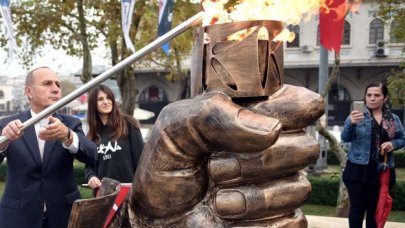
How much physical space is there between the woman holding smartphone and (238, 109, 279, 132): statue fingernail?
2.64 meters

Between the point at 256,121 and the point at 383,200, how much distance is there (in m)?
2.94

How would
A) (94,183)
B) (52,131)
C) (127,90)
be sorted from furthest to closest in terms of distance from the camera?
(127,90) → (94,183) → (52,131)

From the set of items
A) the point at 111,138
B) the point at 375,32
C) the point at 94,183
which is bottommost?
the point at 375,32

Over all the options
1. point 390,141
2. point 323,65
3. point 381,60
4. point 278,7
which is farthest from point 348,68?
point 278,7

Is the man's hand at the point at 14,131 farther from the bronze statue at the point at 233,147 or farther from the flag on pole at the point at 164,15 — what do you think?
the flag on pole at the point at 164,15

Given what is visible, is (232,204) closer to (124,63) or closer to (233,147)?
(233,147)

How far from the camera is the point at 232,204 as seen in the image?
2.44m

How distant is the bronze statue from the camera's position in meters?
2.42

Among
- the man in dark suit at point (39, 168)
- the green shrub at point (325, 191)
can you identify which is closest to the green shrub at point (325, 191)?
the green shrub at point (325, 191)

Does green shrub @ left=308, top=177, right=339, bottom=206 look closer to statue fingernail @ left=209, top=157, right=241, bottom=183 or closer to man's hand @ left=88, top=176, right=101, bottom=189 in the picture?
man's hand @ left=88, top=176, right=101, bottom=189

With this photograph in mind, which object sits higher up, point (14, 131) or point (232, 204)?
point (14, 131)

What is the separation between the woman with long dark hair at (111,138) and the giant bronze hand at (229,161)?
187 centimetres

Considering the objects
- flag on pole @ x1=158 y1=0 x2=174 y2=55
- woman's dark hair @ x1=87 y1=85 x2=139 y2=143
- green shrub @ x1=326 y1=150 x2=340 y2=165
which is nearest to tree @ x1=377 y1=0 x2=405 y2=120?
Answer: flag on pole @ x1=158 y1=0 x2=174 y2=55

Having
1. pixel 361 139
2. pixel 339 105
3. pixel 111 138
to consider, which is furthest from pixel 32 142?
pixel 339 105
